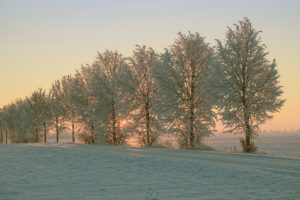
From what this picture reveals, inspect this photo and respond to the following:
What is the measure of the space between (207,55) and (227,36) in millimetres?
4443

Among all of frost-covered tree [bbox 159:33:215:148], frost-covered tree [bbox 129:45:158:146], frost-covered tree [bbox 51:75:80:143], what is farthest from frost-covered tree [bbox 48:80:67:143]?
frost-covered tree [bbox 159:33:215:148]

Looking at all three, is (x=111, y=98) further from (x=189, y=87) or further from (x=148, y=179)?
(x=148, y=179)

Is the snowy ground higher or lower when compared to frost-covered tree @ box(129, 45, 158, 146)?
lower

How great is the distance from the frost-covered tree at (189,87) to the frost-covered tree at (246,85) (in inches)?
126

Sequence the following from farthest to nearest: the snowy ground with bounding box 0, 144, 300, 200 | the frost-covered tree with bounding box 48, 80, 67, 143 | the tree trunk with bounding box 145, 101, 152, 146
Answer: the frost-covered tree with bounding box 48, 80, 67, 143 → the tree trunk with bounding box 145, 101, 152, 146 → the snowy ground with bounding box 0, 144, 300, 200

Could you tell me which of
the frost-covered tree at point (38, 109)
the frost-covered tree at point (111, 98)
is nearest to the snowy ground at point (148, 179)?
the frost-covered tree at point (111, 98)

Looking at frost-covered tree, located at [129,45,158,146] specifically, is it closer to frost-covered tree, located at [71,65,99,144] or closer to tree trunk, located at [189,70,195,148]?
tree trunk, located at [189,70,195,148]

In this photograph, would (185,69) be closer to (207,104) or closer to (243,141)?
(207,104)

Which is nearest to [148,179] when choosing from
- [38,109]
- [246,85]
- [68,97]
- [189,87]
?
[246,85]

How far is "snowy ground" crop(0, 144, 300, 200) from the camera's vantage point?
12.4 metres

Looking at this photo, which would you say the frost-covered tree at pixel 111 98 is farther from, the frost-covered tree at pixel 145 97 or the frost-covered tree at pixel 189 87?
the frost-covered tree at pixel 189 87

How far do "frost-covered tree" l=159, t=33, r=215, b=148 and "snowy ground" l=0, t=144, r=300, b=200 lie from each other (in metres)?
15.5

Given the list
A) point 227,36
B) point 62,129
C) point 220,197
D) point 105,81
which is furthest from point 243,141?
point 62,129

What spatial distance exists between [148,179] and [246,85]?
773 inches
